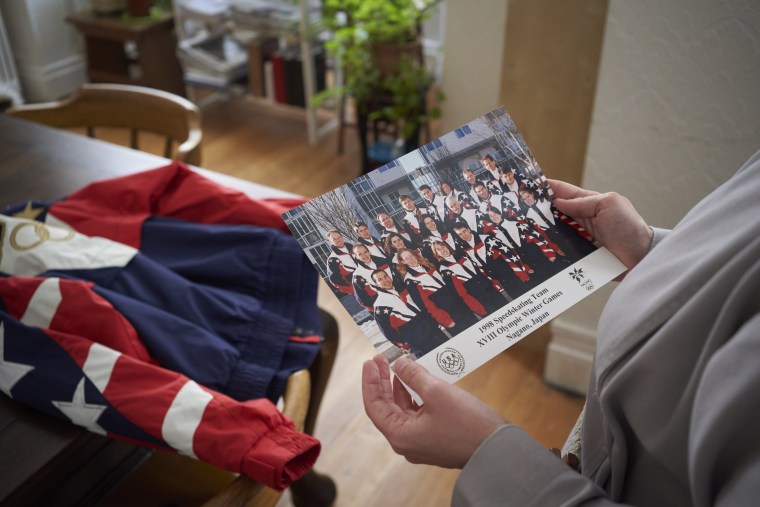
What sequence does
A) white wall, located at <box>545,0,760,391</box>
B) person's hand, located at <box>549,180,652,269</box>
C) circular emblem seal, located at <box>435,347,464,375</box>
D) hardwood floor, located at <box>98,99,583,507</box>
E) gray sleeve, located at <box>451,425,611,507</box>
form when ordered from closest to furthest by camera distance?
gray sleeve, located at <box>451,425,611,507</box> → circular emblem seal, located at <box>435,347,464,375</box> → person's hand, located at <box>549,180,652,269</box> → white wall, located at <box>545,0,760,391</box> → hardwood floor, located at <box>98,99,583,507</box>

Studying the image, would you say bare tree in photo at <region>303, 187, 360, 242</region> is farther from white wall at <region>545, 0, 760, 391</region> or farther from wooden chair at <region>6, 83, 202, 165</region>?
wooden chair at <region>6, 83, 202, 165</region>

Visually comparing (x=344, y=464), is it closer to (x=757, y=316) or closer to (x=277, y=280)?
(x=277, y=280)

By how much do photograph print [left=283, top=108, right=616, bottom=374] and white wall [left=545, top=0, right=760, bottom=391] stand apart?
72 centimetres

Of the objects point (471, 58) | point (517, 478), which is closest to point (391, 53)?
point (471, 58)

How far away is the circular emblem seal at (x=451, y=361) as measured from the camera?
754 mm

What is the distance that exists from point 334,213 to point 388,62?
2152 mm

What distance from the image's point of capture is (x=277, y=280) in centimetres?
121

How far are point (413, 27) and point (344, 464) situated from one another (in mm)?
1732

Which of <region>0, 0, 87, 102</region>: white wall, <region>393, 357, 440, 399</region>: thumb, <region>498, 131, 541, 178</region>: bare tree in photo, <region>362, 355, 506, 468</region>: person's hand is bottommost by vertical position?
<region>0, 0, 87, 102</region>: white wall

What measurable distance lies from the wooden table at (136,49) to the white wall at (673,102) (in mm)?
2638

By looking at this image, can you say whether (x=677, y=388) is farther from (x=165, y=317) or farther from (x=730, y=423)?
(x=165, y=317)

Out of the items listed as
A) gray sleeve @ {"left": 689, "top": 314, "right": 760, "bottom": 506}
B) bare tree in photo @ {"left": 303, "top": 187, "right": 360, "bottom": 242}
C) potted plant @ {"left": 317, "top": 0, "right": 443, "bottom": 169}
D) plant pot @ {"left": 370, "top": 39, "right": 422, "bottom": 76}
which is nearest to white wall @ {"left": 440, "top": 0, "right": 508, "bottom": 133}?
potted plant @ {"left": 317, "top": 0, "right": 443, "bottom": 169}

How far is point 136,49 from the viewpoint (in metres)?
3.64

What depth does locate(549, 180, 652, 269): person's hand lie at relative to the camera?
0.86m
